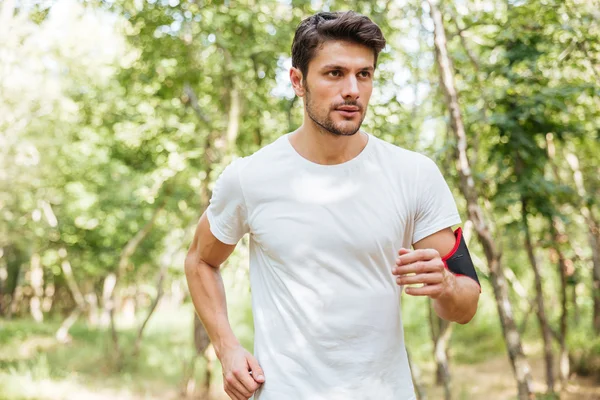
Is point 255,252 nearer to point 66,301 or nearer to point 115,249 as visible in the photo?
point 115,249

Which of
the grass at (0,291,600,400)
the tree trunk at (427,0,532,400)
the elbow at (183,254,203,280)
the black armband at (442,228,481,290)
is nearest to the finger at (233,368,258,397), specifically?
the elbow at (183,254,203,280)

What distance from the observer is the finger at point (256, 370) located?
79.3 inches

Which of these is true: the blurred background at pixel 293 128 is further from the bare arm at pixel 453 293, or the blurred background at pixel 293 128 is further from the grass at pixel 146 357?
the bare arm at pixel 453 293

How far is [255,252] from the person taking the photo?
2.16m

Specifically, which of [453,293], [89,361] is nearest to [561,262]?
[453,293]

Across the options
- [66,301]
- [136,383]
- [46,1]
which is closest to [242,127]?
[46,1]

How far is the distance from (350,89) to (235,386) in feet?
3.31

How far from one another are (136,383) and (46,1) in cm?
728

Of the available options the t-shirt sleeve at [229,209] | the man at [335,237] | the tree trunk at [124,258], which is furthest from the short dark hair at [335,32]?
the tree trunk at [124,258]

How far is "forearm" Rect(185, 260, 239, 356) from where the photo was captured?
7.30ft

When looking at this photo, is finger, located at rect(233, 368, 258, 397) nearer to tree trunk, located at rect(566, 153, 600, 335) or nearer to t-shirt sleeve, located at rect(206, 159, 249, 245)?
t-shirt sleeve, located at rect(206, 159, 249, 245)

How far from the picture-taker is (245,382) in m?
2.01

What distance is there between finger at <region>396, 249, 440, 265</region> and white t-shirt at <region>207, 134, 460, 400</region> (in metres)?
0.26

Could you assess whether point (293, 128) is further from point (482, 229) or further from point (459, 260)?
point (459, 260)
